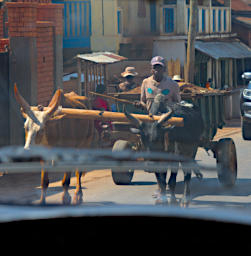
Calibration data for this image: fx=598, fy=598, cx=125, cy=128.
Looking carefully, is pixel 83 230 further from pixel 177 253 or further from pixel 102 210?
pixel 177 253

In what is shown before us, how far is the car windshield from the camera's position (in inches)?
54.5

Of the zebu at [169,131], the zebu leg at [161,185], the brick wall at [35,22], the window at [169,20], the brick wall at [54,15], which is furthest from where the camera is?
the window at [169,20]

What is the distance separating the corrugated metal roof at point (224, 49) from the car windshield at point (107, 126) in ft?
7.00

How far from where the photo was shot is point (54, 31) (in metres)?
8.34

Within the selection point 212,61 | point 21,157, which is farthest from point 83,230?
point 212,61

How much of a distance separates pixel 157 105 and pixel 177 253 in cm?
289

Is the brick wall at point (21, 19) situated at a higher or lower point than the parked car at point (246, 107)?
higher

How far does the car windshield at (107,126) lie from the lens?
1385 mm

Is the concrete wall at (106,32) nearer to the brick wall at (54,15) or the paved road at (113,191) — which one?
the brick wall at (54,15)

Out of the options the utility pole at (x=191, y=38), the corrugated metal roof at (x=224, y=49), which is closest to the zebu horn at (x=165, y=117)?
the utility pole at (x=191, y=38)

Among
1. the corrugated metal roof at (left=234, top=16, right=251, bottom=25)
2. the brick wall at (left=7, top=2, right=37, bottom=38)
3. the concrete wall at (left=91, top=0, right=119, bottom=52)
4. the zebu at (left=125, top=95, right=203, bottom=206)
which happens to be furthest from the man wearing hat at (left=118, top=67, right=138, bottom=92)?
the corrugated metal roof at (left=234, top=16, right=251, bottom=25)

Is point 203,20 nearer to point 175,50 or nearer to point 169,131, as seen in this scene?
point 175,50

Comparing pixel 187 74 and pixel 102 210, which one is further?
pixel 187 74

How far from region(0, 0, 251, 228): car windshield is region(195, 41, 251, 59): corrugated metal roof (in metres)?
2.13
